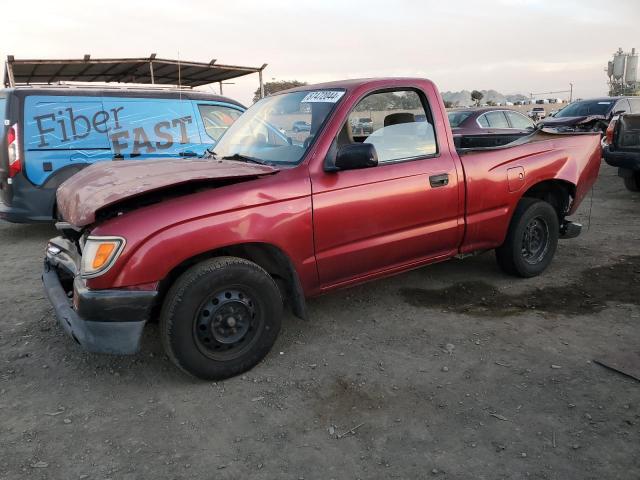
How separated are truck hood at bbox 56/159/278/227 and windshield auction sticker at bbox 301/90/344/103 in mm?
707

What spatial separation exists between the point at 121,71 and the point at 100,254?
11.0 metres

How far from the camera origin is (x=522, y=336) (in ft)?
11.8

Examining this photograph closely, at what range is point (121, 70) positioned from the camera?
12.2 meters

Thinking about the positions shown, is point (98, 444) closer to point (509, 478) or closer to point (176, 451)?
point (176, 451)

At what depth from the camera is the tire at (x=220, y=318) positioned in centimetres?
Answer: 289

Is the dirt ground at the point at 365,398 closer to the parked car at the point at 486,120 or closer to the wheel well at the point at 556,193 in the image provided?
the wheel well at the point at 556,193

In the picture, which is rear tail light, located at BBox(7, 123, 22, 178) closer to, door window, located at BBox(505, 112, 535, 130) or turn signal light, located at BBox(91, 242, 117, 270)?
turn signal light, located at BBox(91, 242, 117, 270)

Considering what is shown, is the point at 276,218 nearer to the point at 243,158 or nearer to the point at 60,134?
the point at 243,158

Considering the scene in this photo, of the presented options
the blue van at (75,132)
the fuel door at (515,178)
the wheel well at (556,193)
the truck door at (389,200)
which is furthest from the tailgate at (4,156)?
the wheel well at (556,193)

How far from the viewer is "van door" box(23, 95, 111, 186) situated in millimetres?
6133

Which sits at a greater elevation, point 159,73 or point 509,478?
point 159,73

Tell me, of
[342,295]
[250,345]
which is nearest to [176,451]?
[250,345]

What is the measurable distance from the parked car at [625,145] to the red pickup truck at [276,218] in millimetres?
4338

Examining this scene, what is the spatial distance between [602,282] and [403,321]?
2.04 metres
